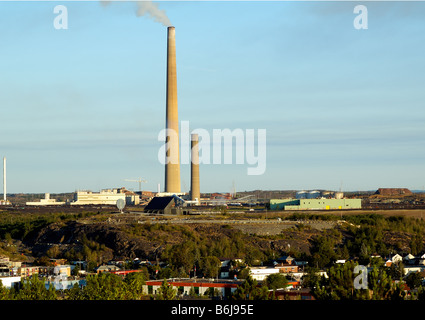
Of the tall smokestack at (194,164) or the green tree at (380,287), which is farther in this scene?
the tall smokestack at (194,164)

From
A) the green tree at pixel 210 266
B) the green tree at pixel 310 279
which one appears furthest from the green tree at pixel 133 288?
the green tree at pixel 210 266

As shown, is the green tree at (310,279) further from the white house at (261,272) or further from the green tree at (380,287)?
the green tree at (380,287)

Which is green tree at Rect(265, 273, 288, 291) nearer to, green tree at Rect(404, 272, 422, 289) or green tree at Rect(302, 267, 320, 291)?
green tree at Rect(302, 267, 320, 291)

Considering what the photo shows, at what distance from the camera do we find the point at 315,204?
571ft

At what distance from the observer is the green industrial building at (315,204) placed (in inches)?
6718

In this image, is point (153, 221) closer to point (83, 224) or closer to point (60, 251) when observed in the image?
point (83, 224)

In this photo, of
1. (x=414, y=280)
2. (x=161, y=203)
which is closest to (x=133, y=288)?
(x=414, y=280)

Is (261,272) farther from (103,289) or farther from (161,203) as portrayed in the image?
(161,203)

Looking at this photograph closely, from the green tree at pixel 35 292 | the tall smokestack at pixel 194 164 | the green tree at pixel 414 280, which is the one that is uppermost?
the tall smokestack at pixel 194 164

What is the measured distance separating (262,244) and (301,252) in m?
5.88

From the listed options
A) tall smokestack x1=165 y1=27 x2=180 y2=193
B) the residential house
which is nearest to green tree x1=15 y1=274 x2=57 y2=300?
the residential house

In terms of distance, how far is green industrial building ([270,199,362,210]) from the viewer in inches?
6718

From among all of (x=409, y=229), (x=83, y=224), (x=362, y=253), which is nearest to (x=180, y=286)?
(x=362, y=253)

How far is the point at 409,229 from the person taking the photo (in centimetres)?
12481
